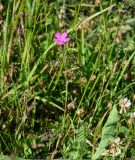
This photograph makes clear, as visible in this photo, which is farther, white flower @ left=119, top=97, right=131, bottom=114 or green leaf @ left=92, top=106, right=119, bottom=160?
white flower @ left=119, top=97, right=131, bottom=114

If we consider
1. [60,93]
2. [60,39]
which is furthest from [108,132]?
[60,39]

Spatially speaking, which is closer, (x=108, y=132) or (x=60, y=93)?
(x=108, y=132)

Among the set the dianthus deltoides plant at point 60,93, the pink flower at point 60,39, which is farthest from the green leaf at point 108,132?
the pink flower at point 60,39

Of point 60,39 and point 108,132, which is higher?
point 60,39

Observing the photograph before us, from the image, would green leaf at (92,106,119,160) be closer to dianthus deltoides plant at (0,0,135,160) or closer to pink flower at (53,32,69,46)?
dianthus deltoides plant at (0,0,135,160)

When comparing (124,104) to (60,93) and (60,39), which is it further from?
(60,39)

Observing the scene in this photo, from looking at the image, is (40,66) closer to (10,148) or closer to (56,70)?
(56,70)

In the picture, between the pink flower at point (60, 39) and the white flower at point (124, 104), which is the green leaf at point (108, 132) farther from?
the pink flower at point (60, 39)

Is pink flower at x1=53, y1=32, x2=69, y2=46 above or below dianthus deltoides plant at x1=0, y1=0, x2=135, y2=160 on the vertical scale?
above

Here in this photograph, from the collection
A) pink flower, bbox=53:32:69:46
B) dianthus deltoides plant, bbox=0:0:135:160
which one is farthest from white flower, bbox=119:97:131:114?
pink flower, bbox=53:32:69:46
